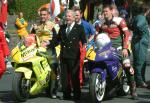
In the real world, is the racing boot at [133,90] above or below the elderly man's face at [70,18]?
below

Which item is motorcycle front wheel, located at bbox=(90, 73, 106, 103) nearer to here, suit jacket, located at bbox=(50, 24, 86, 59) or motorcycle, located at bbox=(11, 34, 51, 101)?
suit jacket, located at bbox=(50, 24, 86, 59)

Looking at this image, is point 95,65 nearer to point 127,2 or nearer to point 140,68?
point 140,68

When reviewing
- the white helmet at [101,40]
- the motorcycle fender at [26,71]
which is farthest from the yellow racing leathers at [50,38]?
the white helmet at [101,40]

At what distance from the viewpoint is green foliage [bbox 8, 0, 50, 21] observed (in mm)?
43062

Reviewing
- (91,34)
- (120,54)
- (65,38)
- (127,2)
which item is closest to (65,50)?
(65,38)

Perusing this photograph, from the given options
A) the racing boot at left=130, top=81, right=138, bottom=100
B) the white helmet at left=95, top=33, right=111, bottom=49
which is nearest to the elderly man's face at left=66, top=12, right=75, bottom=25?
the white helmet at left=95, top=33, right=111, bottom=49

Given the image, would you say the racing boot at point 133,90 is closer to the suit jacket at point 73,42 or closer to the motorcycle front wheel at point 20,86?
the suit jacket at point 73,42

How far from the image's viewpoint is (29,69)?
36.7 ft

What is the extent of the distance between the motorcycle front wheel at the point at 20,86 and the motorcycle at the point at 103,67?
1.22 meters

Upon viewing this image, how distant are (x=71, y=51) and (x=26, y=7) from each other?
3275 centimetres

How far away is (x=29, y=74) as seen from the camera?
11.0 meters

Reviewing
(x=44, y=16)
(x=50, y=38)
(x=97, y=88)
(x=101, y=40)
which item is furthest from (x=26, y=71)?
(x=101, y=40)

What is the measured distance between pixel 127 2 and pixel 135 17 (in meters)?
2.11

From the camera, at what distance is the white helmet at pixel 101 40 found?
1087cm
